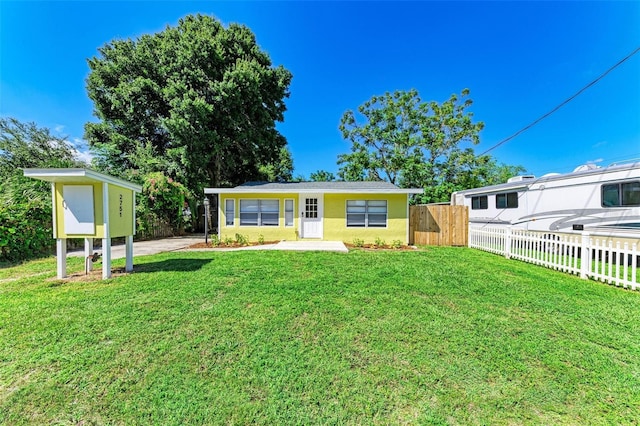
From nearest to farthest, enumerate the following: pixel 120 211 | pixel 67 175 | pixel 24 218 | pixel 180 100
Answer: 1. pixel 67 175
2. pixel 120 211
3. pixel 24 218
4. pixel 180 100

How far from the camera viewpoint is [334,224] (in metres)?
11.2

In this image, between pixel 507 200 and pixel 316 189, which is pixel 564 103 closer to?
pixel 507 200

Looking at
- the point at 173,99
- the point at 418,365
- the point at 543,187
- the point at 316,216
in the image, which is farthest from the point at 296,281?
the point at 173,99

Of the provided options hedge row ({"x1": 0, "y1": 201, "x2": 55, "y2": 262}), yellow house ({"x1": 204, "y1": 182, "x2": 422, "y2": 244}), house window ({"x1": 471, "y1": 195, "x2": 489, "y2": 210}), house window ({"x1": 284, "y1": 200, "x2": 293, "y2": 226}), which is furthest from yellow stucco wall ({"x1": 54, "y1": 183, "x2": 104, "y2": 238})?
house window ({"x1": 471, "y1": 195, "x2": 489, "y2": 210})

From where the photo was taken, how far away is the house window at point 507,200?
34.3ft

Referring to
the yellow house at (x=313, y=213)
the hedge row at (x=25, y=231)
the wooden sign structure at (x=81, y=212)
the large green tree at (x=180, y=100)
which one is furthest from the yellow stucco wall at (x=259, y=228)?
the wooden sign structure at (x=81, y=212)

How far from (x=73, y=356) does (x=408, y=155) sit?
2140cm

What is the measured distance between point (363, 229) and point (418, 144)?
12.7m

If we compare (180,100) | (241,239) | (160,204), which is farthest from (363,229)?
(180,100)

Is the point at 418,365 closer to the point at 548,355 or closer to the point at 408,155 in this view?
the point at 548,355

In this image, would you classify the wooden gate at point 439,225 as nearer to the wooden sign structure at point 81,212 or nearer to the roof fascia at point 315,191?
the roof fascia at point 315,191

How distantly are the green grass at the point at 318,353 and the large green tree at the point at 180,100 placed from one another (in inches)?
457

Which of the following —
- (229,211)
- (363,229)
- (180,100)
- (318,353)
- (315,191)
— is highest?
(180,100)

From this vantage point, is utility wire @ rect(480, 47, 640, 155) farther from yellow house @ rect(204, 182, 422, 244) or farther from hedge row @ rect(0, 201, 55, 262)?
hedge row @ rect(0, 201, 55, 262)
